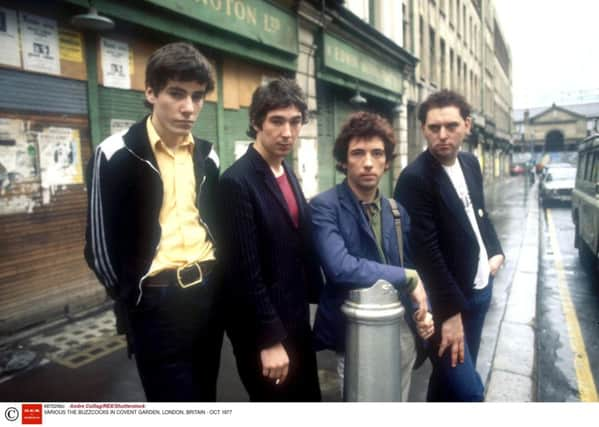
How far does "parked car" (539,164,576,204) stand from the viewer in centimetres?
1064

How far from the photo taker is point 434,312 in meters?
2.06

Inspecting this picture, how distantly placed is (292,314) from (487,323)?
3007 millimetres

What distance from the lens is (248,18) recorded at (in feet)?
19.6

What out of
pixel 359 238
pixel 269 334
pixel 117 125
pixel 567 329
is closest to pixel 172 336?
pixel 269 334

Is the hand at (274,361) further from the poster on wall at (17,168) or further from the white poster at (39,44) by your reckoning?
the white poster at (39,44)

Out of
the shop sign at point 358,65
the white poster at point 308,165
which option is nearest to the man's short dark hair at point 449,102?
the white poster at point 308,165

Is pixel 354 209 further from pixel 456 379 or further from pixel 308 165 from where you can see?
pixel 308 165

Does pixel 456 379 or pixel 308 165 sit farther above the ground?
pixel 308 165

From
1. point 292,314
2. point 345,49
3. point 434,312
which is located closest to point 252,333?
point 292,314

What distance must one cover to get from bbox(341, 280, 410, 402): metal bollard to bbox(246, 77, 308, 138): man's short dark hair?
85 cm

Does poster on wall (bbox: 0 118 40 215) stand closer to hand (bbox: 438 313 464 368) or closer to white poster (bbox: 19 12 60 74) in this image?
white poster (bbox: 19 12 60 74)

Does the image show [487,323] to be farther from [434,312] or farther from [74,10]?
[74,10]

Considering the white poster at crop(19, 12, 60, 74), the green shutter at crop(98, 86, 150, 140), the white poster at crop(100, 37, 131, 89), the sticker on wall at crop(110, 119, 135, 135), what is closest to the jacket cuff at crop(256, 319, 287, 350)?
the green shutter at crop(98, 86, 150, 140)

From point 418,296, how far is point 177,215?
1042 mm
